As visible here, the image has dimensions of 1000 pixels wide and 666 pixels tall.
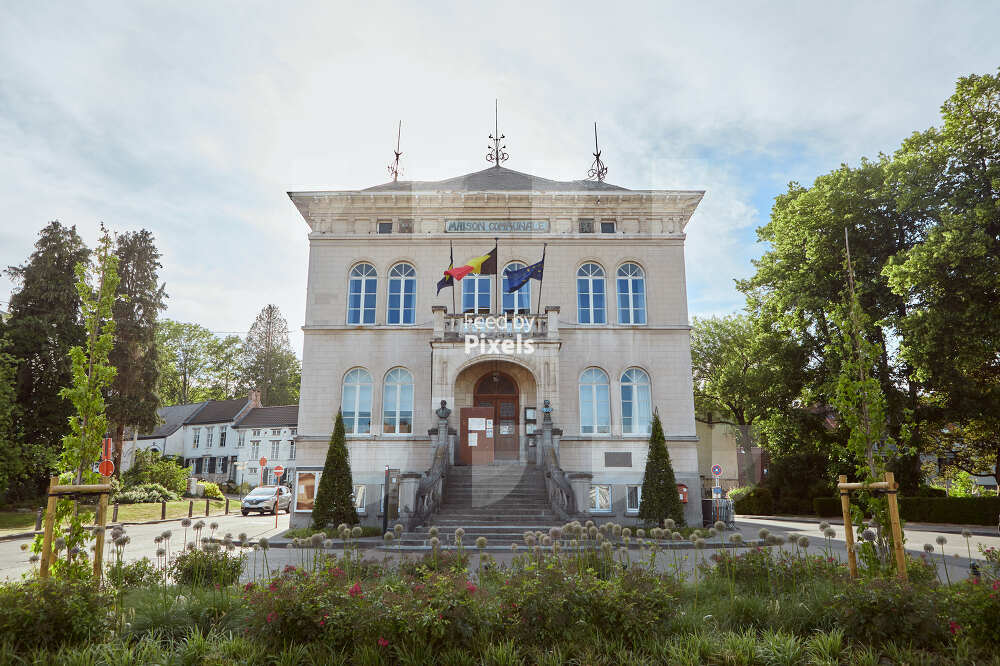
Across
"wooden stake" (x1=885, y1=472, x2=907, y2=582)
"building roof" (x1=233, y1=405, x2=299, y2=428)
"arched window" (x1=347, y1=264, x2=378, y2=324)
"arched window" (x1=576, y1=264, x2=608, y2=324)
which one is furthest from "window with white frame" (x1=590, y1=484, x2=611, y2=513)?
"building roof" (x1=233, y1=405, x2=299, y2=428)

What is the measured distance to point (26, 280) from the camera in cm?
3078

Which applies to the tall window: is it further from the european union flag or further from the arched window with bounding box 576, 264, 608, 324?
the arched window with bounding box 576, 264, 608, 324

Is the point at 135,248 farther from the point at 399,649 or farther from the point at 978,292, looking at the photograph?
the point at 978,292

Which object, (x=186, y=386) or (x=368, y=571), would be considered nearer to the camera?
(x=368, y=571)

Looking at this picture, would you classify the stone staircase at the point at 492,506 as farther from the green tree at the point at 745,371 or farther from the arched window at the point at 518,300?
the green tree at the point at 745,371

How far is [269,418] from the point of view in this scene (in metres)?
58.3

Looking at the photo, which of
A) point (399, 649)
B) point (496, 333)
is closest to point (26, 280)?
point (496, 333)

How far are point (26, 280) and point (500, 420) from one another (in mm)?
24560

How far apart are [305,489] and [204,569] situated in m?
15.4

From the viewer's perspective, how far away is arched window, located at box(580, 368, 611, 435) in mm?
24875

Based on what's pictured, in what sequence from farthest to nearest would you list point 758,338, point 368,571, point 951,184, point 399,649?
point 758,338
point 951,184
point 368,571
point 399,649

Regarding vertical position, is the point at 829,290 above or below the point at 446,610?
above

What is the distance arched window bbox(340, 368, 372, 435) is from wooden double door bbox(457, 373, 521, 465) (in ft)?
12.6

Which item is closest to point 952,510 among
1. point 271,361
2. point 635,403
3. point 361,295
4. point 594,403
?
point 635,403
